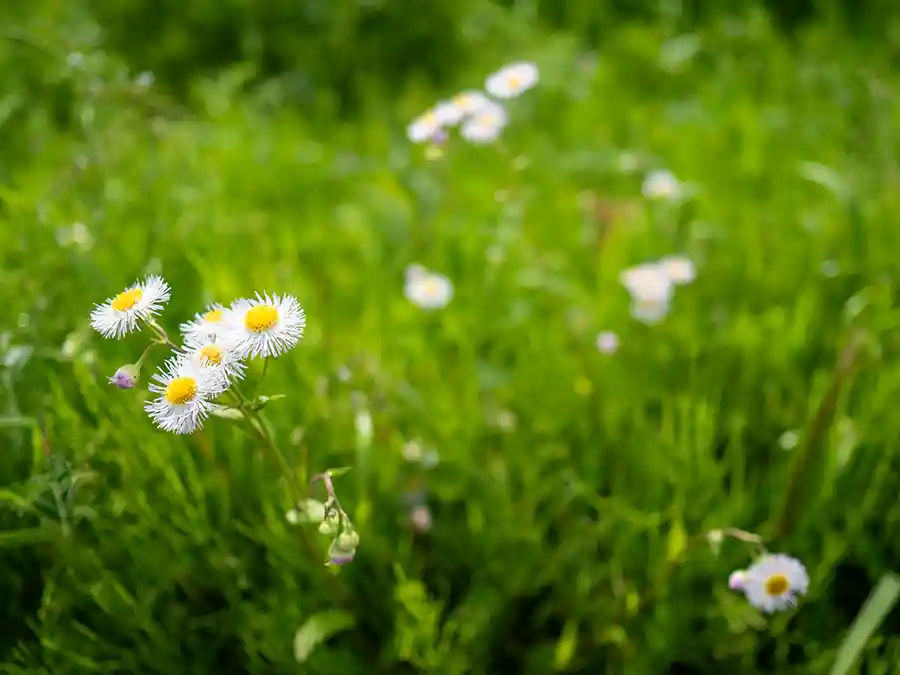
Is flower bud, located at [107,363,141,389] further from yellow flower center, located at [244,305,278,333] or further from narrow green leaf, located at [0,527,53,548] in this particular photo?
narrow green leaf, located at [0,527,53,548]

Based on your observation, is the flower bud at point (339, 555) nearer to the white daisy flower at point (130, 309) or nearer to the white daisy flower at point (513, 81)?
the white daisy flower at point (130, 309)

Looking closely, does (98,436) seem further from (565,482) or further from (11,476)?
(565,482)

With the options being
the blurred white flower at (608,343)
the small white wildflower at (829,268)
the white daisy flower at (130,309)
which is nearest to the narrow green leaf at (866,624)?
the blurred white flower at (608,343)

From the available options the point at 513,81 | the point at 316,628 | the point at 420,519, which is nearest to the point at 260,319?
the point at 316,628

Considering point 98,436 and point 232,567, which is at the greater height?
point 98,436

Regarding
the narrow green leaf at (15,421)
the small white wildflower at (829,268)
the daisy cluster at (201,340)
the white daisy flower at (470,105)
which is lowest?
the small white wildflower at (829,268)

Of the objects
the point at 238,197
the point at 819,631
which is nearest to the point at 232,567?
the point at 819,631

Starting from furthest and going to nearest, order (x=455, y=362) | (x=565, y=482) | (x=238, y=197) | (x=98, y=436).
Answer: (x=238, y=197)
(x=455, y=362)
(x=565, y=482)
(x=98, y=436)

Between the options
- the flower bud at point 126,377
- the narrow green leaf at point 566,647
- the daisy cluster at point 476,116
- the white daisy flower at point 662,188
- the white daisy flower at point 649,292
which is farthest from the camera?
the white daisy flower at point 662,188
